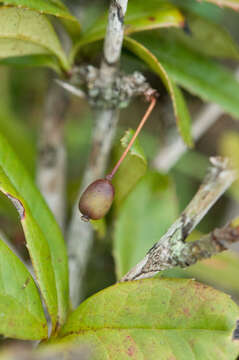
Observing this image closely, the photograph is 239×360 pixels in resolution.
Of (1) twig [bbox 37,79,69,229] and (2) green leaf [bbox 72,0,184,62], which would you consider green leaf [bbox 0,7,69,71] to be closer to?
(2) green leaf [bbox 72,0,184,62]

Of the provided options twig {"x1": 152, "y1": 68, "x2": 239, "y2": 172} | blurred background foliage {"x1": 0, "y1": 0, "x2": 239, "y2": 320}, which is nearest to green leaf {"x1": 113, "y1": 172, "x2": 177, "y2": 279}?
blurred background foliage {"x1": 0, "y1": 0, "x2": 239, "y2": 320}

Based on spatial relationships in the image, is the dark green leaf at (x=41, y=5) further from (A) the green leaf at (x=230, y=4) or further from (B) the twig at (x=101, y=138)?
(A) the green leaf at (x=230, y=4)

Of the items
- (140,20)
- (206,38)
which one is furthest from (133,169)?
(206,38)

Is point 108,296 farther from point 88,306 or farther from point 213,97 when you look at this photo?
point 213,97

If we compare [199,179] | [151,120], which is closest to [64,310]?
[199,179]

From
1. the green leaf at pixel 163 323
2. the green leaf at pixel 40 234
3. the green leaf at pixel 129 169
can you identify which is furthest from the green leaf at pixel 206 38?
the green leaf at pixel 163 323

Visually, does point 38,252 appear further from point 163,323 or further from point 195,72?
point 195,72

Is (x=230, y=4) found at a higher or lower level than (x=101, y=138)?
higher
